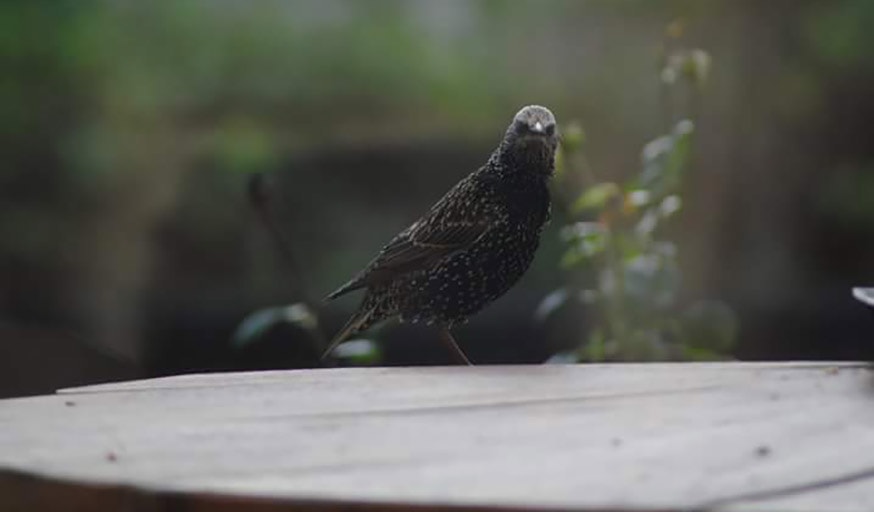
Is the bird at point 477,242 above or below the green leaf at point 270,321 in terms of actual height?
above

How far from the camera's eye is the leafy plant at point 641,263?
2.42 m

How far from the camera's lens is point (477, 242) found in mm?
2006

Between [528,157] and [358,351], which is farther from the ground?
[528,157]

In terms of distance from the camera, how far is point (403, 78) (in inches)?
126

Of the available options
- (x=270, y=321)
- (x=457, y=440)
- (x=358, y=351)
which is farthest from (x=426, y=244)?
(x=457, y=440)

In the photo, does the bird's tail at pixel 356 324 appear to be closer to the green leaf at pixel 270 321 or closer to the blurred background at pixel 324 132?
the green leaf at pixel 270 321

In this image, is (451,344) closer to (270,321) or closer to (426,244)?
(426,244)

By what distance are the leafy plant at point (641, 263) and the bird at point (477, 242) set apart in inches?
14.2

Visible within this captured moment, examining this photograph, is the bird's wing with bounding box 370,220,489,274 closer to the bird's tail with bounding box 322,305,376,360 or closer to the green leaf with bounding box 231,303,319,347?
the bird's tail with bounding box 322,305,376,360

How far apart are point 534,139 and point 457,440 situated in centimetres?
88

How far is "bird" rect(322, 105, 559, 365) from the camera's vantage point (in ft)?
6.55

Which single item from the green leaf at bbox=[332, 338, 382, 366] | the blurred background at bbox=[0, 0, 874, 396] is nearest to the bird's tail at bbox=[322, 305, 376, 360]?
the green leaf at bbox=[332, 338, 382, 366]

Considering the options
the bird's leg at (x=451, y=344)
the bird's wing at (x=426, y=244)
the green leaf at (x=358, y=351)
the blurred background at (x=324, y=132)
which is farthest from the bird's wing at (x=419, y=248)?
the blurred background at (x=324, y=132)

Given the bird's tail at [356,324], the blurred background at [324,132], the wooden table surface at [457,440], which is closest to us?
the wooden table surface at [457,440]
